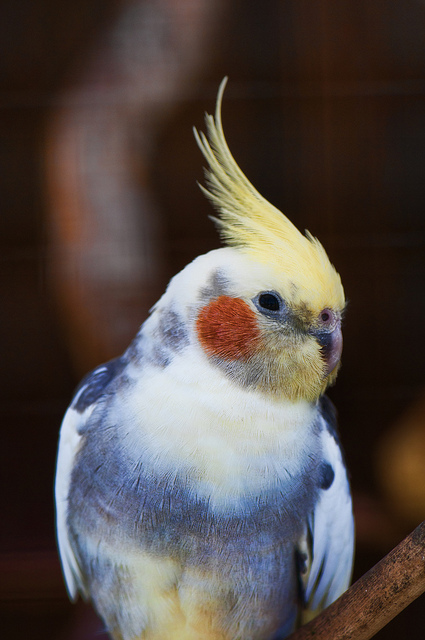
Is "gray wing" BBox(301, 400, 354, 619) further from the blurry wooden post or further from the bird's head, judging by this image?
the blurry wooden post

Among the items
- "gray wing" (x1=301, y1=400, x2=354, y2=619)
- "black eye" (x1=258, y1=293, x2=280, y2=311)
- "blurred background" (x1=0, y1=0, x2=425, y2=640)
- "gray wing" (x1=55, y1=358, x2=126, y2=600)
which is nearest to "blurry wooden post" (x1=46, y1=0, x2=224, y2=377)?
"blurred background" (x1=0, y1=0, x2=425, y2=640)

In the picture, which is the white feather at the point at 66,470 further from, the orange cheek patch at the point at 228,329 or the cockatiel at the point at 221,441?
the orange cheek patch at the point at 228,329

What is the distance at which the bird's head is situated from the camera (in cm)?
62

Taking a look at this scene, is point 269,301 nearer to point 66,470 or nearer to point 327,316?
point 327,316

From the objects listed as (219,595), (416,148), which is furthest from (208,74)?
(219,595)

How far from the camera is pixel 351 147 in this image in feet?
5.19

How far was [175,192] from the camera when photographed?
1622 millimetres

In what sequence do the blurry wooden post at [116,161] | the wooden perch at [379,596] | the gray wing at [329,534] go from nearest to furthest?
the wooden perch at [379,596] < the gray wing at [329,534] < the blurry wooden post at [116,161]

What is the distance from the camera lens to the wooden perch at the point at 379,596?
60 cm

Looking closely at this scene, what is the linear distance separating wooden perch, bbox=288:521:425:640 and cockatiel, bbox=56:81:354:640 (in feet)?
0.28

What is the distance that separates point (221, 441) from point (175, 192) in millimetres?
1071

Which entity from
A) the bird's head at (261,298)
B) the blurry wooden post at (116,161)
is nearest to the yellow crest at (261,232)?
the bird's head at (261,298)

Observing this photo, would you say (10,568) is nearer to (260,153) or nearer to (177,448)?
(177,448)

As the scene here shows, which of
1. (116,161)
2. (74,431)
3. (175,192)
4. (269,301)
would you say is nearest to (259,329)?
(269,301)
